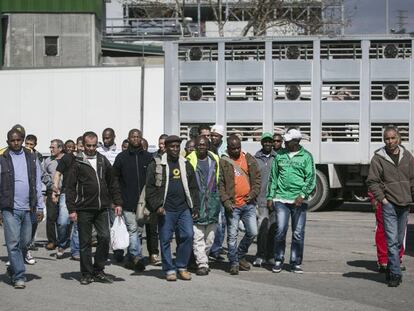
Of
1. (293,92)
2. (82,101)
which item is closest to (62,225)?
(293,92)

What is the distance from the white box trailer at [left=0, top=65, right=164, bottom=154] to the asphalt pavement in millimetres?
9348

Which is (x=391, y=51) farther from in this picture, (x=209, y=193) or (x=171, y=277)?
(x=171, y=277)

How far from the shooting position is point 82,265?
11.6 metres

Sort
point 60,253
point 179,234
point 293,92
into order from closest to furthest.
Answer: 1. point 179,234
2. point 60,253
3. point 293,92

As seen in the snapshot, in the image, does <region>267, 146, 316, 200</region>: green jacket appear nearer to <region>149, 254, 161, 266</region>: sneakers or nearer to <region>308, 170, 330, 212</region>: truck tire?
<region>149, 254, 161, 266</region>: sneakers

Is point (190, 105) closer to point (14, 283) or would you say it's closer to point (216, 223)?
point (216, 223)

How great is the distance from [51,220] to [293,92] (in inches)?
304

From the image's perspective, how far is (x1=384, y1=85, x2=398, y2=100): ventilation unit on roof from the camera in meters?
20.9

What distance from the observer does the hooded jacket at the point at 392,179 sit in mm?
11391

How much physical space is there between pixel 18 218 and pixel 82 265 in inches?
37.1

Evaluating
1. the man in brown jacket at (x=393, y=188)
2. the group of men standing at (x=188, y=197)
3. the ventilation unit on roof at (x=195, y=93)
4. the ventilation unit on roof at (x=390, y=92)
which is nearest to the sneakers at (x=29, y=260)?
the group of men standing at (x=188, y=197)

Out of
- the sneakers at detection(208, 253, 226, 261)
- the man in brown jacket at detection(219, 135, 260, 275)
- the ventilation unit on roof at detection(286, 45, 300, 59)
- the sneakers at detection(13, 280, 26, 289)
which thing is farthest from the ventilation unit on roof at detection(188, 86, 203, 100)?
the sneakers at detection(13, 280, 26, 289)

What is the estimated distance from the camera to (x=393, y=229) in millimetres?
11406

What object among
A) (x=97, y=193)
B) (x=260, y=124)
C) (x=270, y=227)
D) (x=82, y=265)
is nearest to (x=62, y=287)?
(x=82, y=265)
